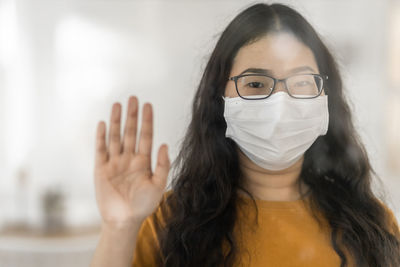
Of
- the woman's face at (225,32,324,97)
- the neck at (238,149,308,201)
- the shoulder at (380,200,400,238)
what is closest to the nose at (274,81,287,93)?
the woman's face at (225,32,324,97)

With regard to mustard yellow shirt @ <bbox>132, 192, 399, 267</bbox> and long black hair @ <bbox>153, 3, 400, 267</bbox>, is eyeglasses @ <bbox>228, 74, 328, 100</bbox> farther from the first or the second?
mustard yellow shirt @ <bbox>132, 192, 399, 267</bbox>

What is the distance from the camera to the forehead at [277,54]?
456 millimetres

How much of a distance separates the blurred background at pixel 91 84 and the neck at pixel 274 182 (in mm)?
112

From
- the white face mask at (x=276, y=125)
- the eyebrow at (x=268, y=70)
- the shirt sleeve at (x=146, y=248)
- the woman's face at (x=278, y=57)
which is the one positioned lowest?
the shirt sleeve at (x=146, y=248)

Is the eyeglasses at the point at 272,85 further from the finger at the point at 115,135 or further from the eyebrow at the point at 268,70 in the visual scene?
the finger at the point at 115,135

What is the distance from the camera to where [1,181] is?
0.75 meters

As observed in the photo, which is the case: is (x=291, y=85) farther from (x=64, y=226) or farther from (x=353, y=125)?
(x=64, y=226)

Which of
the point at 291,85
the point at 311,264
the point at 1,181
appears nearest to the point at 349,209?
the point at 311,264

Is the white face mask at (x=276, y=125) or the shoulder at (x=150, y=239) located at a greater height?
the white face mask at (x=276, y=125)

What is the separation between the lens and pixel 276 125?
49 cm

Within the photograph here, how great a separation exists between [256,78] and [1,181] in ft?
1.84

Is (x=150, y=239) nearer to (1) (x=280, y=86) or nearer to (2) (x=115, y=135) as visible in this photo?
(2) (x=115, y=135)

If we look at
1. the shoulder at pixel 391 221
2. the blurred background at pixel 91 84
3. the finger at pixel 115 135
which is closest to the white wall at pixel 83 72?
the blurred background at pixel 91 84

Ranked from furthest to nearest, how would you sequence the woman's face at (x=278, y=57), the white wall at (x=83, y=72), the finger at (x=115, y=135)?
the white wall at (x=83, y=72) → the finger at (x=115, y=135) → the woman's face at (x=278, y=57)
